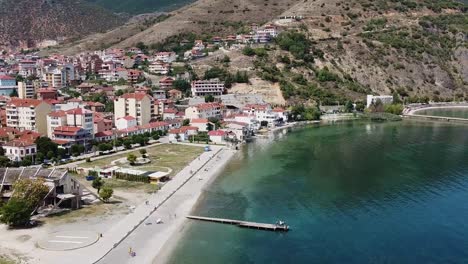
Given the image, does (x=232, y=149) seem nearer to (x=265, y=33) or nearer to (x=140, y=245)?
(x=140, y=245)

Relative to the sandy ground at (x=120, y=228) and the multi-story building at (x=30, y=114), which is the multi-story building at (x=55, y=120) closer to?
the multi-story building at (x=30, y=114)

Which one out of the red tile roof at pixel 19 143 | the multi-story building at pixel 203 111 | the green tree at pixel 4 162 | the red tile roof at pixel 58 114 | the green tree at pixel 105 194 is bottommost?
the green tree at pixel 105 194

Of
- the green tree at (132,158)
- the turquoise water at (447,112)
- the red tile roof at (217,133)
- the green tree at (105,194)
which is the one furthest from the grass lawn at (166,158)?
the turquoise water at (447,112)

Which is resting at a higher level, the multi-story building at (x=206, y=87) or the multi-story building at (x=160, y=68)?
the multi-story building at (x=160, y=68)

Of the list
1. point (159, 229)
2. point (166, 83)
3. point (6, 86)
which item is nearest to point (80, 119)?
point (159, 229)

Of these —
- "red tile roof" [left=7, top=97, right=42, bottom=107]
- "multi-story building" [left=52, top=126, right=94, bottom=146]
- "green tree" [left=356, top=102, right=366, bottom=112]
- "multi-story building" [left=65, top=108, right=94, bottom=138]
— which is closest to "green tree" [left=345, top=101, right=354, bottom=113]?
"green tree" [left=356, top=102, right=366, bottom=112]
